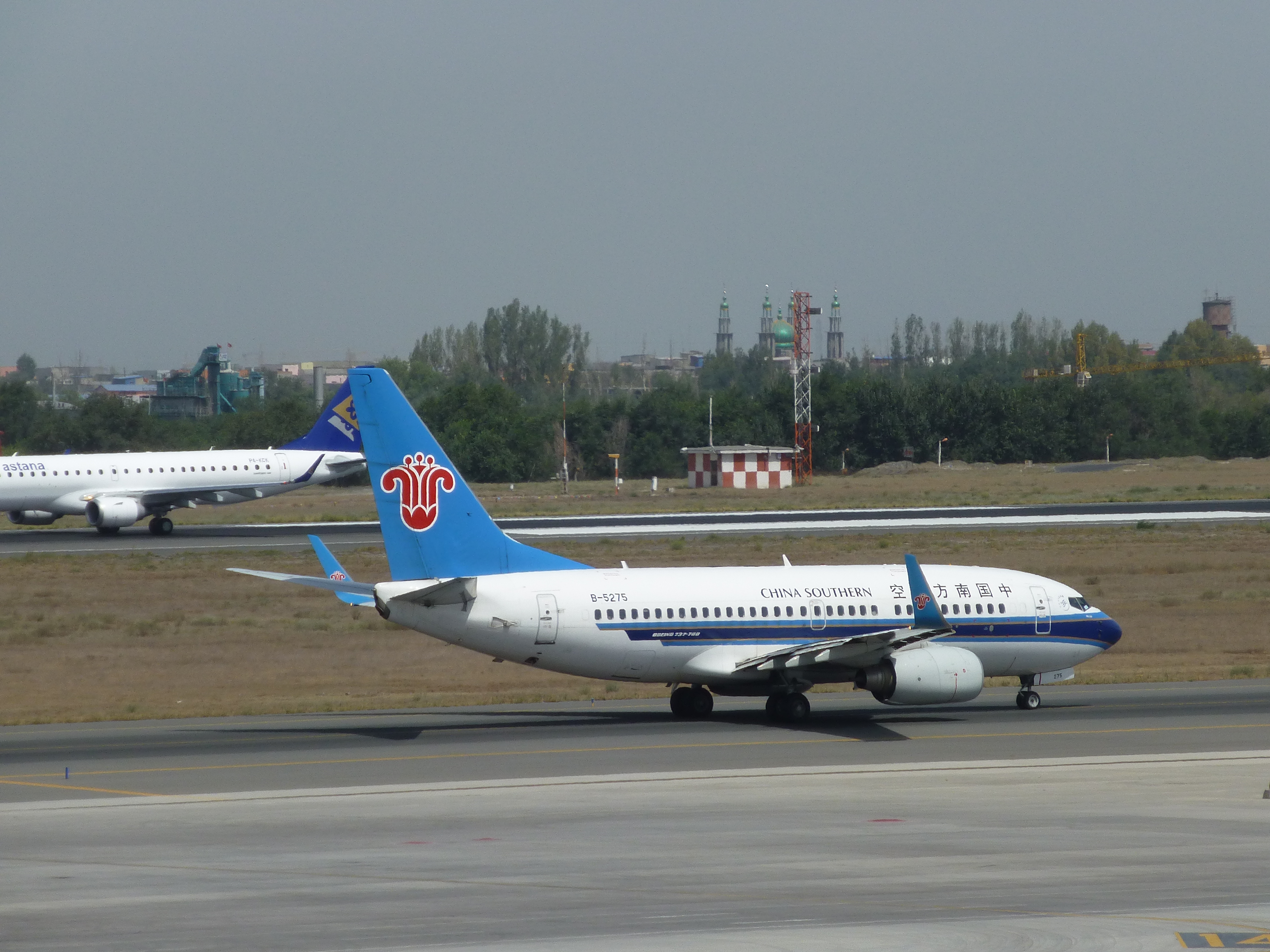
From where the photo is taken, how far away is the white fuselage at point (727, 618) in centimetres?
3338

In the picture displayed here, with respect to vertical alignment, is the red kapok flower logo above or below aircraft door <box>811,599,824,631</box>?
above

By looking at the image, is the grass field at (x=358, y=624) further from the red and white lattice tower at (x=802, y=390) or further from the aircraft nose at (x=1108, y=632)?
the red and white lattice tower at (x=802, y=390)

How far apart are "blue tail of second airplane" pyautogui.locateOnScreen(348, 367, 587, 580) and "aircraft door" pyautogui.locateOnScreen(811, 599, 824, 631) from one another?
6.58 metres

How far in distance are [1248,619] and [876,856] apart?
40.1 metres

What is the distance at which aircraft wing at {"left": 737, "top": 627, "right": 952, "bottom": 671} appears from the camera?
33094 millimetres

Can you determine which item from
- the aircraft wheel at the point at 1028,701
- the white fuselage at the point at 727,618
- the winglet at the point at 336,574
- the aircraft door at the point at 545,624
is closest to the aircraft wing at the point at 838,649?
the white fuselage at the point at 727,618

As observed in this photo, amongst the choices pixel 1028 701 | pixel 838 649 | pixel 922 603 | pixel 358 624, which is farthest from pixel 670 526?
pixel 922 603

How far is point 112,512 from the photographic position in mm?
86312

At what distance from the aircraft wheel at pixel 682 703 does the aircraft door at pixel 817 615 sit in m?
3.34

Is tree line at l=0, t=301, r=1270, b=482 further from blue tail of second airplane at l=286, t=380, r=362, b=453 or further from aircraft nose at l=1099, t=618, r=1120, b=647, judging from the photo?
aircraft nose at l=1099, t=618, r=1120, b=647

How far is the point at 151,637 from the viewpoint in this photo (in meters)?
53.8

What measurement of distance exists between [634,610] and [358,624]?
24.5 meters

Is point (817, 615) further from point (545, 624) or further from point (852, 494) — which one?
point (852, 494)

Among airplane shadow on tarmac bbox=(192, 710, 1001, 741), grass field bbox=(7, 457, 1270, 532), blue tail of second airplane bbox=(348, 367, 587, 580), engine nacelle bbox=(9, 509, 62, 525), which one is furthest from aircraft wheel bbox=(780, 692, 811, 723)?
grass field bbox=(7, 457, 1270, 532)
